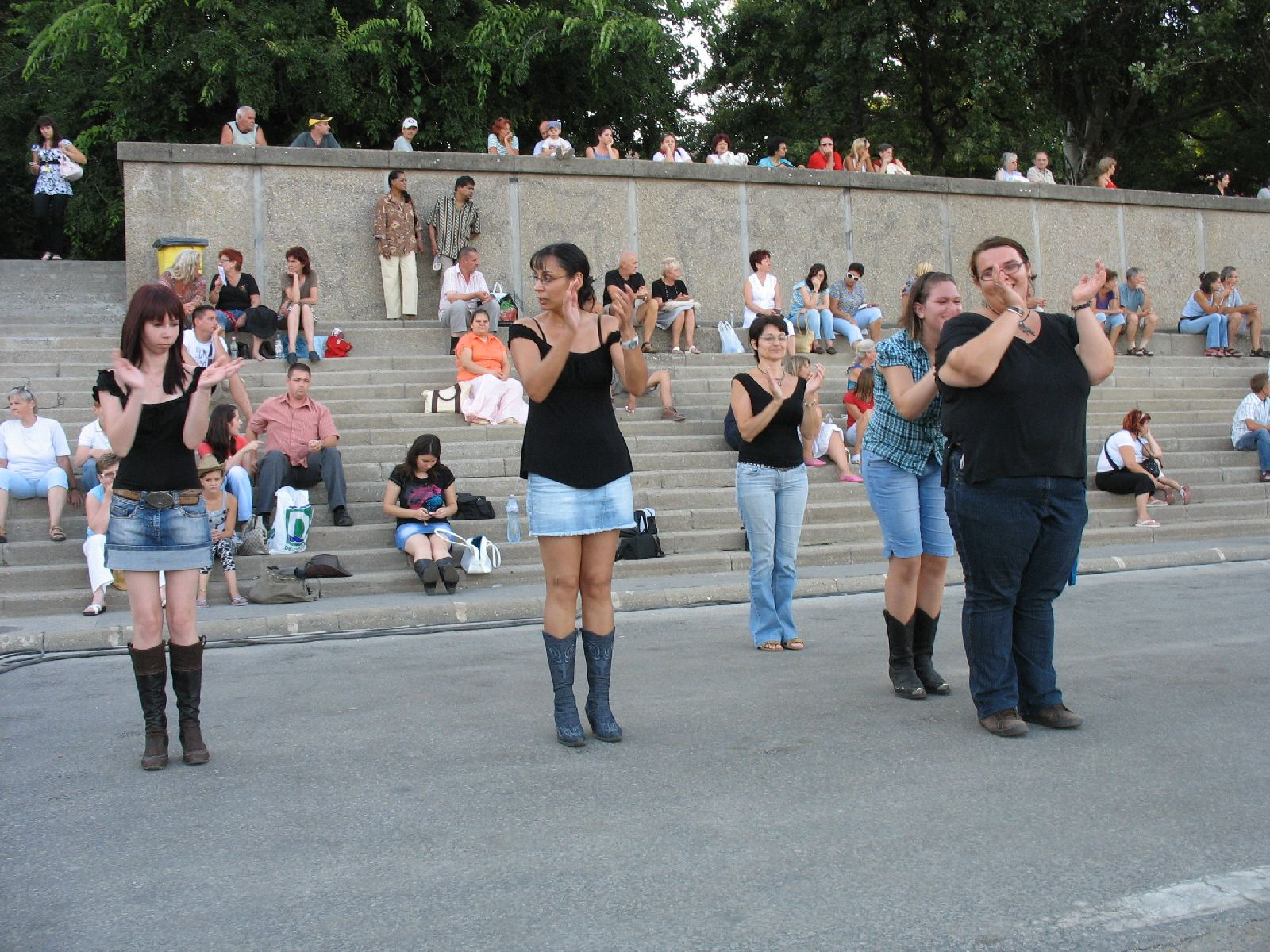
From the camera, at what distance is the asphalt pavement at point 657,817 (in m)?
3.43

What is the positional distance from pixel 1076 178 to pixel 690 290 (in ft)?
58.0

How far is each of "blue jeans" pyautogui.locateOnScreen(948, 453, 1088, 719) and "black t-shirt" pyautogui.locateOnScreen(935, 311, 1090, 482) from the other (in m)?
0.08

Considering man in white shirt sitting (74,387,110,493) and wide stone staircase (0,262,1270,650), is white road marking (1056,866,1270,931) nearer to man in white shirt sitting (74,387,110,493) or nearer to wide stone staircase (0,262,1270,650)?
wide stone staircase (0,262,1270,650)

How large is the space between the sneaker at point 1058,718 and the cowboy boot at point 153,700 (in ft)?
12.1

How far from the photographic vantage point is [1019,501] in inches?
206

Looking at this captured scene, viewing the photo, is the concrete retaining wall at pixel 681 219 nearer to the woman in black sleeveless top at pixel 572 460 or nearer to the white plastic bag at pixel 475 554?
the white plastic bag at pixel 475 554

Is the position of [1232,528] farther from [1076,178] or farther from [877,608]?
[1076,178]

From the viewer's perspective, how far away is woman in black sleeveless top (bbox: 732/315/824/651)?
7.77 meters

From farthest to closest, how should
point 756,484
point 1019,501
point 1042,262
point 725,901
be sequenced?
point 1042,262
point 756,484
point 1019,501
point 725,901

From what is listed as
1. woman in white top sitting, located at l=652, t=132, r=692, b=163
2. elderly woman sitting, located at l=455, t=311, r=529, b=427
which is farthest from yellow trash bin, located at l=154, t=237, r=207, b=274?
woman in white top sitting, located at l=652, t=132, r=692, b=163

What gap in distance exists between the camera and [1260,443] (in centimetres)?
1603

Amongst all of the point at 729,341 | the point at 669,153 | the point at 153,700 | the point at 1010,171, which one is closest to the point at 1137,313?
the point at 1010,171

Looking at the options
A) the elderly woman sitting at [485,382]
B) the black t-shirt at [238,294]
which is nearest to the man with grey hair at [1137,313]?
the elderly woman sitting at [485,382]

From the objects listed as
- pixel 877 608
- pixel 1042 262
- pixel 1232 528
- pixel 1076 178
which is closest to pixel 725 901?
pixel 877 608
